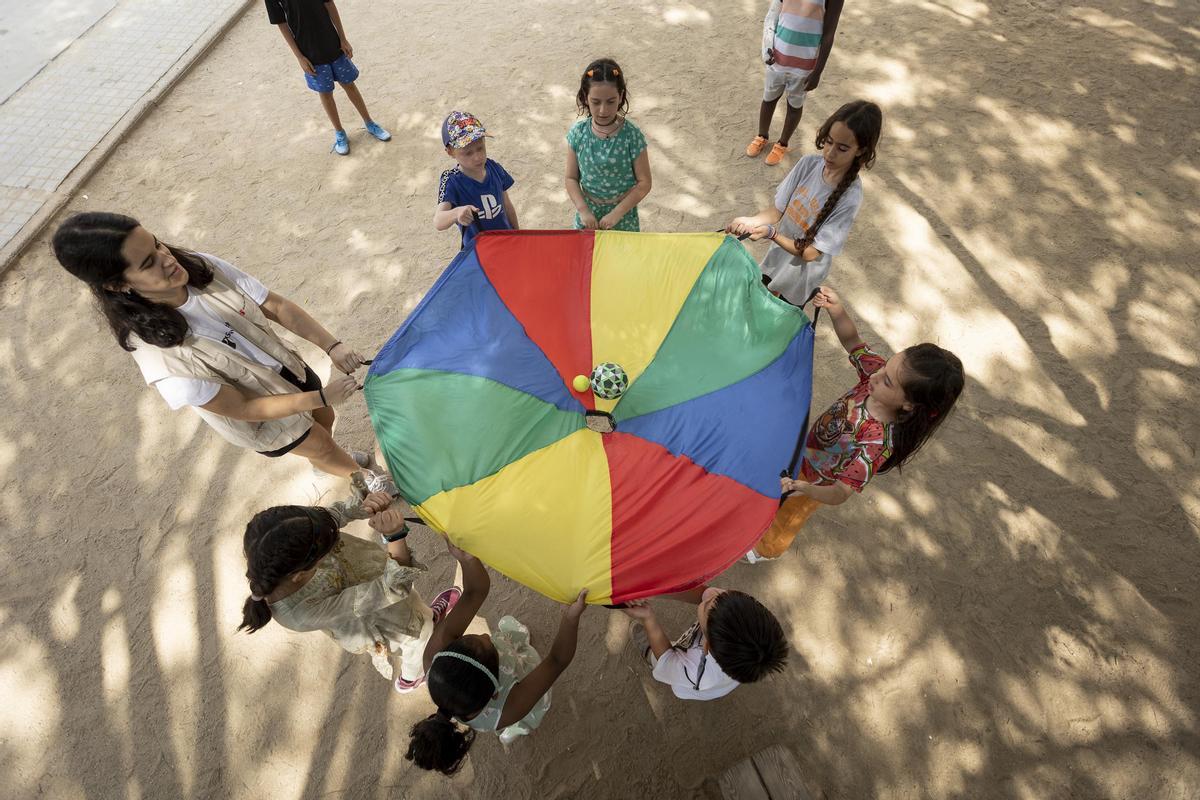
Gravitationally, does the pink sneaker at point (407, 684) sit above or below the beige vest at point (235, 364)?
below

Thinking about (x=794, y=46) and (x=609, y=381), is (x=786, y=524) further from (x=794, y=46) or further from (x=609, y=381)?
(x=794, y=46)

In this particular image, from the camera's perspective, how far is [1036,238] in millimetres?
4914

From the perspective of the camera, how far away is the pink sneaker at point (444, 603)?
329 cm

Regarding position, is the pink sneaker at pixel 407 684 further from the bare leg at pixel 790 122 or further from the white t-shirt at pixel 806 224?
the bare leg at pixel 790 122

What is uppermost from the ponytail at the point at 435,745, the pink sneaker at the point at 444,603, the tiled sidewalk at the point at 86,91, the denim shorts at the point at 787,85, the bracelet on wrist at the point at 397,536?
the denim shorts at the point at 787,85

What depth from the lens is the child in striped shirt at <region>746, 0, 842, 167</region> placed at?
4387 millimetres

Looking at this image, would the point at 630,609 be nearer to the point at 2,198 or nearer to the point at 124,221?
the point at 124,221

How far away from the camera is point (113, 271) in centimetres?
227

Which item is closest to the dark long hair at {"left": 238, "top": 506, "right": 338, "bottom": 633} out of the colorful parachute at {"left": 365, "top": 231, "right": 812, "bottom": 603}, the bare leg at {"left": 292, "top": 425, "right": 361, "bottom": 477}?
the colorful parachute at {"left": 365, "top": 231, "right": 812, "bottom": 603}

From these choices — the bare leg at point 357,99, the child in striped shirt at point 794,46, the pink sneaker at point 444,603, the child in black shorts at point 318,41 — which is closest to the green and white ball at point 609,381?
the pink sneaker at point 444,603

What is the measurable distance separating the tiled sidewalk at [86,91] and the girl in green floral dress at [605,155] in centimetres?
503

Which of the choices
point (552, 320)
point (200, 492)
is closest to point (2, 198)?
point (200, 492)

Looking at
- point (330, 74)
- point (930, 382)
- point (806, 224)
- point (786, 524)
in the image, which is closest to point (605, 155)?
point (806, 224)

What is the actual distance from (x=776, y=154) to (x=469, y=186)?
10.2ft
